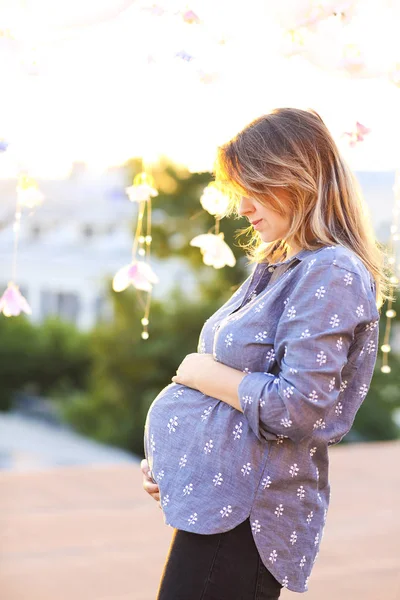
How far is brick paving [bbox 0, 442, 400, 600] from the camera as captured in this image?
9.80 feet

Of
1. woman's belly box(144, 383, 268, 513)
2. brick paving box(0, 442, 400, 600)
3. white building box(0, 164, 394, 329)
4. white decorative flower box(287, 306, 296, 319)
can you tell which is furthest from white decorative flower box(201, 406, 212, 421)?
white building box(0, 164, 394, 329)

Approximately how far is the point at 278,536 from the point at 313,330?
325 millimetres

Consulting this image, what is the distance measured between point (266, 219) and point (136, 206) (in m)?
5.86

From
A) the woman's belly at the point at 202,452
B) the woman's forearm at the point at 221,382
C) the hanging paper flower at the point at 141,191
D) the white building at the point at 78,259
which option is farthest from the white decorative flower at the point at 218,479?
the white building at the point at 78,259

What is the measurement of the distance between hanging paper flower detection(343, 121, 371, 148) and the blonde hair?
378 mm

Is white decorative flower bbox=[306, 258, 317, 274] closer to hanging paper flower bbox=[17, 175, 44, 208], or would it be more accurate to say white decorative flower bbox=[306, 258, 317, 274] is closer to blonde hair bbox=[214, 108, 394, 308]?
blonde hair bbox=[214, 108, 394, 308]

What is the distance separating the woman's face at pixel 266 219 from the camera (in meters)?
1.35

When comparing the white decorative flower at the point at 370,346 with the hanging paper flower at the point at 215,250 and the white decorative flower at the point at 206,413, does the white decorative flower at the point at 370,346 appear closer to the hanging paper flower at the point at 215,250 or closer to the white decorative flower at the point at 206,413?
the white decorative flower at the point at 206,413

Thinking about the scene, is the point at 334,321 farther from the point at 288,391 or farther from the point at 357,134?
the point at 357,134

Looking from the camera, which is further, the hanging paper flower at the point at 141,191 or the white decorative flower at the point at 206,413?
the hanging paper flower at the point at 141,191

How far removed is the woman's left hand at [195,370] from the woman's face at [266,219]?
21 cm

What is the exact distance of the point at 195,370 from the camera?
1389 mm

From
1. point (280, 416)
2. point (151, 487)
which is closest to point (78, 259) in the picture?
point (151, 487)

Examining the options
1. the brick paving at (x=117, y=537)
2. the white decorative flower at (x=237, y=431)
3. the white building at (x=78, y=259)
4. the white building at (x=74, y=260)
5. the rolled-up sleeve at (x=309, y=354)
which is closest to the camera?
the rolled-up sleeve at (x=309, y=354)
